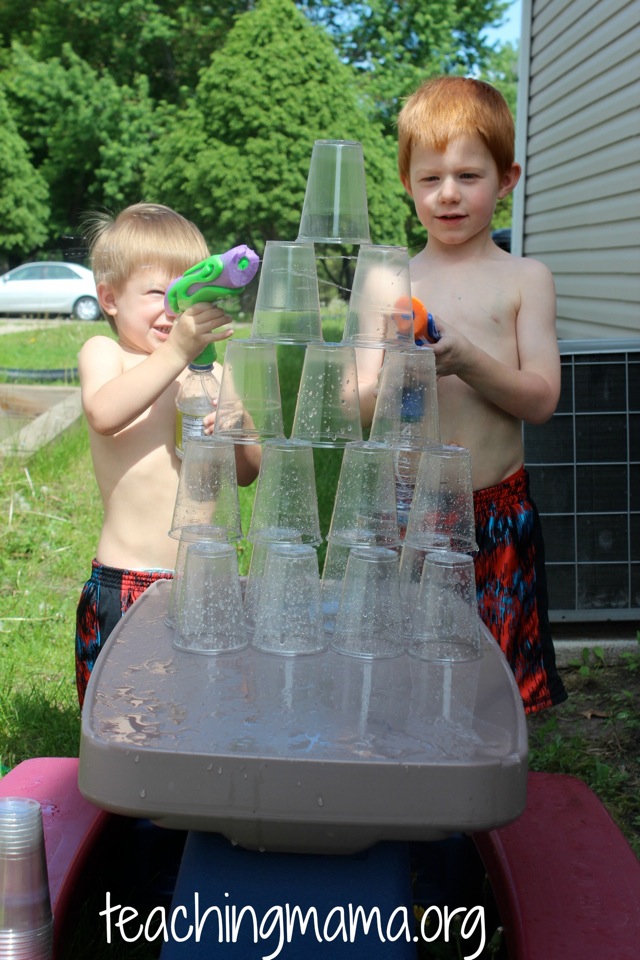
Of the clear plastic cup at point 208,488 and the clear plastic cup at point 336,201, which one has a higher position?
the clear plastic cup at point 336,201

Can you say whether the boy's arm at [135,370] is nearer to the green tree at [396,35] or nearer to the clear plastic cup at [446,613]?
the clear plastic cup at [446,613]

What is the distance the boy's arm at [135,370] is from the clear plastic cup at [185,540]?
0.43 metres

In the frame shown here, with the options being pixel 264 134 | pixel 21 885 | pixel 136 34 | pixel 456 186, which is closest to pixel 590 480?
pixel 456 186

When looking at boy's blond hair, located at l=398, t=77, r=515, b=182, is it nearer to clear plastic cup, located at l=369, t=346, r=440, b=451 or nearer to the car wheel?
clear plastic cup, located at l=369, t=346, r=440, b=451

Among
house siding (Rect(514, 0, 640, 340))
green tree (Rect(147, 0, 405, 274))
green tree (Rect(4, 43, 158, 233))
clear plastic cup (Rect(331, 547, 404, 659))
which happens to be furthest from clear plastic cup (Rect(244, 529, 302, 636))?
green tree (Rect(4, 43, 158, 233))

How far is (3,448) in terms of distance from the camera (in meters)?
5.78

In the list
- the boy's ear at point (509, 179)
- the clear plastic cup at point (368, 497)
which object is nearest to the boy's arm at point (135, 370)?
the clear plastic cup at point (368, 497)

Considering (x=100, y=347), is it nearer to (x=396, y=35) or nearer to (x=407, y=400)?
(x=407, y=400)

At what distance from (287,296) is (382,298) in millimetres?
167

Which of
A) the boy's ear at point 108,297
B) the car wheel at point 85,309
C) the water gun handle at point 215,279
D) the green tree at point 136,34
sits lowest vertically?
the water gun handle at point 215,279

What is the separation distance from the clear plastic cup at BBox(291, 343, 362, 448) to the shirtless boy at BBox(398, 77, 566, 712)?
20.0 inches

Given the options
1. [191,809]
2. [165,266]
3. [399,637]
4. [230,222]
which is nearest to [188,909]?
[191,809]

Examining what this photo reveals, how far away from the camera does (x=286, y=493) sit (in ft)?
5.62

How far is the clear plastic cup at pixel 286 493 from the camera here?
1705 millimetres
